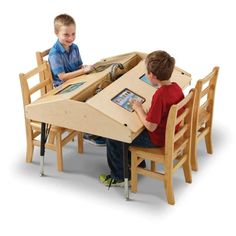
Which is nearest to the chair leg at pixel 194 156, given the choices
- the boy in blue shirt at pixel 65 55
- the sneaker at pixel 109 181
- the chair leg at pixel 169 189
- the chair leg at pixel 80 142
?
the chair leg at pixel 169 189

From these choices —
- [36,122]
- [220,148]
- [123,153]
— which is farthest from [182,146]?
[36,122]

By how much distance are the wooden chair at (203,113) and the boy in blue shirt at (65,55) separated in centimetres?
108

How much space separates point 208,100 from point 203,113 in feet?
0.42

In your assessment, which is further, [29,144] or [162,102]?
[29,144]

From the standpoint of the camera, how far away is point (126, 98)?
4.66 metres

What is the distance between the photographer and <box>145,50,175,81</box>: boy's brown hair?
4.32m

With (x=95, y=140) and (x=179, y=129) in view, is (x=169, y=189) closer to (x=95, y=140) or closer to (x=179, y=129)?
(x=179, y=129)

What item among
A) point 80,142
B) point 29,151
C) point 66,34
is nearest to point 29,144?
point 29,151

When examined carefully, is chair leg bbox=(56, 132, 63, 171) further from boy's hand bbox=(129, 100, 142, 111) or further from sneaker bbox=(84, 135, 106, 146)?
boy's hand bbox=(129, 100, 142, 111)

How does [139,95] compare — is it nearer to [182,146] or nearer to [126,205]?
[182,146]

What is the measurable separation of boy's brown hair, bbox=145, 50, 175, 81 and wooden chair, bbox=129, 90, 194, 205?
0.84ft

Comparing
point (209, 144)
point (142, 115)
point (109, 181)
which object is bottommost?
point (109, 181)

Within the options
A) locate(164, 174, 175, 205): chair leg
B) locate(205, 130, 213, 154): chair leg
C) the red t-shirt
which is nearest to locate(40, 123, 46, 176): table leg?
the red t-shirt

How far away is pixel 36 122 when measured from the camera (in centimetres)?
521
